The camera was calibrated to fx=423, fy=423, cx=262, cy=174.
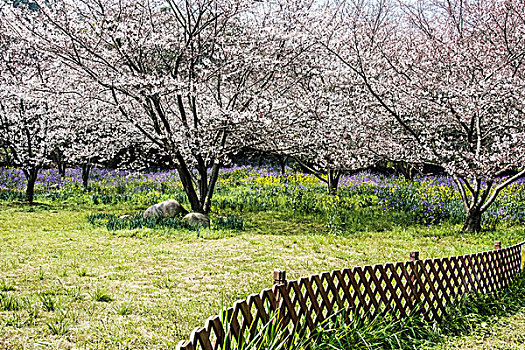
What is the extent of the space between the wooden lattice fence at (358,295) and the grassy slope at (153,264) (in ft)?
2.69

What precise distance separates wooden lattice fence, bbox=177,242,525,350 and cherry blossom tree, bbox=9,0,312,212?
5483 millimetres

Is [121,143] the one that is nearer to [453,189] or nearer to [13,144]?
[13,144]

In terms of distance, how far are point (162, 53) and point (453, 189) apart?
935cm

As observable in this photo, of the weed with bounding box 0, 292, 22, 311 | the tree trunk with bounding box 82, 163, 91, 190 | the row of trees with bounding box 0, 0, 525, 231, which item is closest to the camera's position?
the weed with bounding box 0, 292, 22, 311

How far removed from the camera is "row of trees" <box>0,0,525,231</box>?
8.02 m

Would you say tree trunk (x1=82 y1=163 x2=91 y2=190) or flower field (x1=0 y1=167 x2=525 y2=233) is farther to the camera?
tree trunk (x1=82 y1=163 x2=91 y2=190)

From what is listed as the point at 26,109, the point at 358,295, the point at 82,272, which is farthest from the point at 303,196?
the point at 358,295

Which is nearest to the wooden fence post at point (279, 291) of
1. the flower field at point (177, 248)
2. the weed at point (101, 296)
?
the flower field at point (177, 248)

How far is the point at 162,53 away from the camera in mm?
10062

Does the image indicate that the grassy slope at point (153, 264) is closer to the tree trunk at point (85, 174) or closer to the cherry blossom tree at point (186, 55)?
the cherry blossom tree at point (186, 55)

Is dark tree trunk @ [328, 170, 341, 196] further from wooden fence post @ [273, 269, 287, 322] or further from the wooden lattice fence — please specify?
wooden fence post @ [273, 269, 287, 322]

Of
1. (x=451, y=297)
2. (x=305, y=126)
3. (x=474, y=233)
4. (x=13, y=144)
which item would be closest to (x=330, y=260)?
(x=451, y=297)

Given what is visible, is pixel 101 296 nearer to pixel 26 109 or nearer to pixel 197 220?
pixel 197 220

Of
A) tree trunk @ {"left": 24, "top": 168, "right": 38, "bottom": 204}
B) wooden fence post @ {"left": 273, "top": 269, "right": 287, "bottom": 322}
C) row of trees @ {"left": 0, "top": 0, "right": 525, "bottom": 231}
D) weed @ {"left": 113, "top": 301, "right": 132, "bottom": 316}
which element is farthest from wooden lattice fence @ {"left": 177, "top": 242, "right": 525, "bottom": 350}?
tree trunk @ {"left": 24, "top": 168, "right": 38, "bottom": 204}
